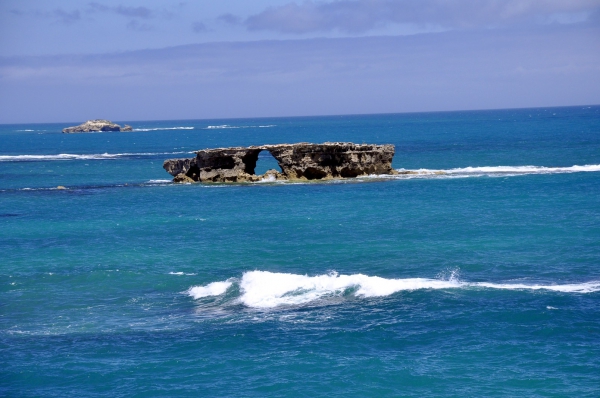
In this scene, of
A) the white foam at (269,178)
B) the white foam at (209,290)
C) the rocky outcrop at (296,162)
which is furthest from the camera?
the white foam at (269,178)

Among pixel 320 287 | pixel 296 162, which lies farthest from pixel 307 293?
pixel 296 162

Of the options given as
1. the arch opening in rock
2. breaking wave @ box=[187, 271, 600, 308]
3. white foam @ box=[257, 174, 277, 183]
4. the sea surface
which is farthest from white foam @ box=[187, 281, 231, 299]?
the arch opening in rock

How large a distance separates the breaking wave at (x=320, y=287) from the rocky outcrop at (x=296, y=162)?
3814 cm

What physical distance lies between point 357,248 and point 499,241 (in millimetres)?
8062

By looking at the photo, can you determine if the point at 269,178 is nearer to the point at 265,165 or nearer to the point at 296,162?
the point at 296,162

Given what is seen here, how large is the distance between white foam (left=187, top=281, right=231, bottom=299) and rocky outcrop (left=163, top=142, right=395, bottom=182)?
37983 mm

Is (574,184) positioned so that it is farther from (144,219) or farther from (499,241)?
(144,219)

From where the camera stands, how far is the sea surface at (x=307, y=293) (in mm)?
24344

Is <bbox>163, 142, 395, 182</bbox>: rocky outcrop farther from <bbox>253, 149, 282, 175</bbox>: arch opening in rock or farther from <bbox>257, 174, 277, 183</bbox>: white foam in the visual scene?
<bbox>253, 149, 282, 175</bbox>: arch opening in rock

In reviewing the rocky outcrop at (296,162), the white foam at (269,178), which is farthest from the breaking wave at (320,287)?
the white foam at (269,178)

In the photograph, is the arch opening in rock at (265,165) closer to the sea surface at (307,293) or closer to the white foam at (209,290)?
the sea surface at (307,293)

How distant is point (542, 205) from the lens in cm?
5516

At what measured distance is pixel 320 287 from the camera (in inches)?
1350

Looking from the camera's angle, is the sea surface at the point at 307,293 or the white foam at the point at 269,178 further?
the white foam at the point at 269,178
